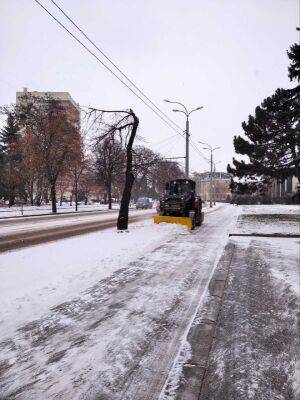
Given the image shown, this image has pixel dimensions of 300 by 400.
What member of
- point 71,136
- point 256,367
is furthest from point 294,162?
point 256,367

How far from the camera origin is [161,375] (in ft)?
11.6

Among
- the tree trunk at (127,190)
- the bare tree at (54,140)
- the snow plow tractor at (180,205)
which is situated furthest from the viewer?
the bare tree at (54,140)

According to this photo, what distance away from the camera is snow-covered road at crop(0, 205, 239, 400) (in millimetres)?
3424

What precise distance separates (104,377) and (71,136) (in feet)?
113

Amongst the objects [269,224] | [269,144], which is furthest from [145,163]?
[269,144]

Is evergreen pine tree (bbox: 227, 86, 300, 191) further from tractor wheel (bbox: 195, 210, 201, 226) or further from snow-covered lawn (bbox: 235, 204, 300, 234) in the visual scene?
tractor wheel (bbox: 195, 210, 201, 226)

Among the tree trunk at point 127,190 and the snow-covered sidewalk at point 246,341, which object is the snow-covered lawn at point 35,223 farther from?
the snow-covered sidewalk at point 246,341

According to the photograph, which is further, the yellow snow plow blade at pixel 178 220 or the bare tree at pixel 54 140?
the bare tree at pixel 54 140

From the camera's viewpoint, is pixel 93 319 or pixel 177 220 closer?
pixel 93 319

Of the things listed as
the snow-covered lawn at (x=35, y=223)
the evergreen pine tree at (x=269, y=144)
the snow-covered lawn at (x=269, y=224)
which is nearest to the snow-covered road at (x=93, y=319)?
the snow-covered lawn at (x=269, y=224)

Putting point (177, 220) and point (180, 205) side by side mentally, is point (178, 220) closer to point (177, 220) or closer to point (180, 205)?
point (177, 220)

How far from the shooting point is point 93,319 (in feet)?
16.5

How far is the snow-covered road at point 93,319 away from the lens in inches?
135

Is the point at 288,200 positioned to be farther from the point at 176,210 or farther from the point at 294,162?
the point at 176,210
